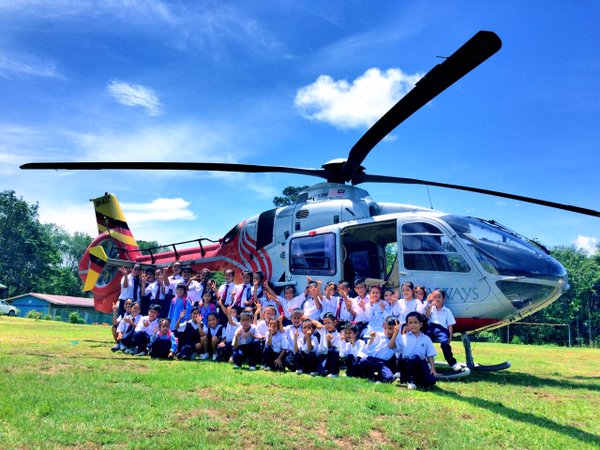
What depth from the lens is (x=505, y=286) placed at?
8008 millimetres

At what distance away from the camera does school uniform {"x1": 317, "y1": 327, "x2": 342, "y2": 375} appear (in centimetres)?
782

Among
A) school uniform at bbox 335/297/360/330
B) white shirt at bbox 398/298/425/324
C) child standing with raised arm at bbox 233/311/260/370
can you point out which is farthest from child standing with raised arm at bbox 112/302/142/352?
white shirt at bbox 398/298/425/324

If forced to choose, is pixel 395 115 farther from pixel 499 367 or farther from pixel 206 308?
pixel 206 308

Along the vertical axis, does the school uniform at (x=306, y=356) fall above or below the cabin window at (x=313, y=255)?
below

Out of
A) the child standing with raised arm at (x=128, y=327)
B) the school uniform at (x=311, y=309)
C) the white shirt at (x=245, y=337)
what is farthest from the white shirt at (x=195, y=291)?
the school uniform at (x=311, y=309)

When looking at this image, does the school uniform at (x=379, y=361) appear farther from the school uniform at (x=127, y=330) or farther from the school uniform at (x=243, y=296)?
the school uniform at (x=127, y=330)

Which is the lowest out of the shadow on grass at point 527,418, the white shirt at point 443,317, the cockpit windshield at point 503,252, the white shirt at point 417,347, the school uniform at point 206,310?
the shadow on grass at point 527,418

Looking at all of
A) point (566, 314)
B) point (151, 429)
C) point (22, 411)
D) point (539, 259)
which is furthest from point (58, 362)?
point (566, 314)

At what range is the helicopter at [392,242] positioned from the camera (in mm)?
8008

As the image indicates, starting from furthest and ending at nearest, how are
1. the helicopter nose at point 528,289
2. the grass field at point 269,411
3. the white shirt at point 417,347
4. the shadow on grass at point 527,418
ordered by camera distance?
the helicopter nose at point 528,289 < the white shirt at point 417,347 < the shadow on grass at point 527,418 < the grass field at point 269,411

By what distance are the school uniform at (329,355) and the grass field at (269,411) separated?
2.16 ft

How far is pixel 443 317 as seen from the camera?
8039 millimetres

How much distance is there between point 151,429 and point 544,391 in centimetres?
601

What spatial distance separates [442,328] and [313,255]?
140 inches
